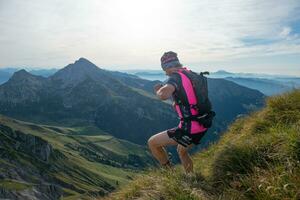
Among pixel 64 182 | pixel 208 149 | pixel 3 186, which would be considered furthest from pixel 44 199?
pixel 208 149

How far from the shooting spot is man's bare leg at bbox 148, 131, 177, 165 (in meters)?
9.21

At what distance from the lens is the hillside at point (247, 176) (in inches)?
216

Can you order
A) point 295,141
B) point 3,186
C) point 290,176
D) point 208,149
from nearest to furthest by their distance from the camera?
point 290,176 → point 295,141 → point 208,149 → point 3,186

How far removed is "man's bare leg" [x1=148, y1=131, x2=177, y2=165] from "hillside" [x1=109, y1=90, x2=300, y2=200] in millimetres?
736

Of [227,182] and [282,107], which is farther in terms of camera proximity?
[282,107]

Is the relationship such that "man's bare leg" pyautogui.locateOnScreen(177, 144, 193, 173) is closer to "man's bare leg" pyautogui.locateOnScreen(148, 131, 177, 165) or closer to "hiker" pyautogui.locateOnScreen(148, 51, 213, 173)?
"hiker" pyautogui.locateOnScreen(148, 51, 213, 173)

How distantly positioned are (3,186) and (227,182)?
5746 inches

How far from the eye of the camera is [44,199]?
462 ft

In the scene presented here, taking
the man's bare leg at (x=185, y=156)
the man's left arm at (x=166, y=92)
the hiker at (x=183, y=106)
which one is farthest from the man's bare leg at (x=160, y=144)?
the man's left arm at (x=166, y=92)

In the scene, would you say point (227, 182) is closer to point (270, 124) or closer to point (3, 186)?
point (270, 124)

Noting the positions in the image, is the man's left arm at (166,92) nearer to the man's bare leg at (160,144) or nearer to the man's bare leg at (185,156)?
the man's bare leg at (160,144)

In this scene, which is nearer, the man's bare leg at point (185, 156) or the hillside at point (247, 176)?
the hillside at point (247, 176)

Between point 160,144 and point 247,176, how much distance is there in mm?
3029

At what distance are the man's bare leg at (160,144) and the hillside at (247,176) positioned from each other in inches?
29.0
